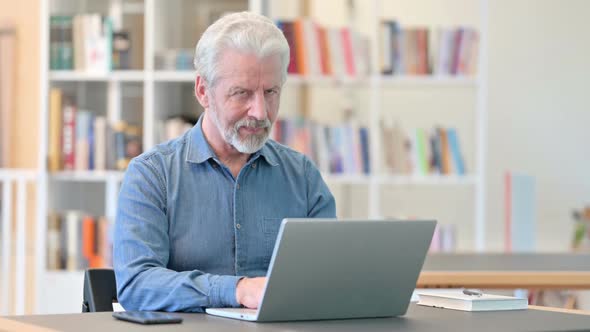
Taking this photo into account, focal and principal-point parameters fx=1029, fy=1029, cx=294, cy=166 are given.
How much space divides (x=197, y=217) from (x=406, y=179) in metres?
2.60

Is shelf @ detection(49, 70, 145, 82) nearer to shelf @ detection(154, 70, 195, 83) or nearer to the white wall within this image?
shelf @ detection(154, 70, 195, 83)

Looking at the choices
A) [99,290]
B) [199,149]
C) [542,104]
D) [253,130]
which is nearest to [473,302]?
[253,130]

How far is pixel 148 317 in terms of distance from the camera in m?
A: 1.74

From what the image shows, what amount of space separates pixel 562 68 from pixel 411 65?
3.70ft

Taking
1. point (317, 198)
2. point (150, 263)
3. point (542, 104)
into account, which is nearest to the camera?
point (150, 263)

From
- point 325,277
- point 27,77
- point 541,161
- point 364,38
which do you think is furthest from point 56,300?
point 325,277

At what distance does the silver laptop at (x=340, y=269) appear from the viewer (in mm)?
1705

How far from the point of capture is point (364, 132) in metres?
4.71

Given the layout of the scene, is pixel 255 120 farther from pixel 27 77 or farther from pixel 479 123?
pixel 27 77

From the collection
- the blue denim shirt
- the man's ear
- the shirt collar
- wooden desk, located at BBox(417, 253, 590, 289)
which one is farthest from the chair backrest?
wooden desk, located at BBox(417, 253, 590, 289)

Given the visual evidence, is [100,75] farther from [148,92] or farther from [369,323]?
[369,323]

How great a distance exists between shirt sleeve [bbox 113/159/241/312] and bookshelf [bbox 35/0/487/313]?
255 centimetres

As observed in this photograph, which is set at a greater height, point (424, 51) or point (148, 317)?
point (424, 51)

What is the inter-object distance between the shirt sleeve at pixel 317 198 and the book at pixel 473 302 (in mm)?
340
